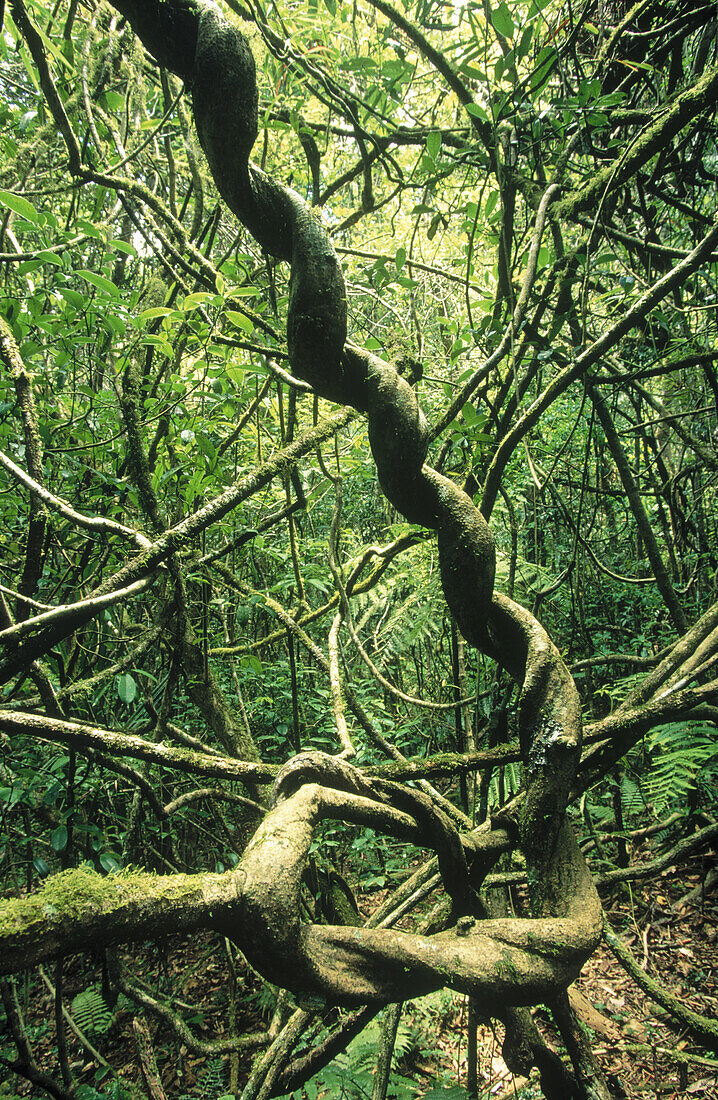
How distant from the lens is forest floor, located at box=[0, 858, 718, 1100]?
1952 mm

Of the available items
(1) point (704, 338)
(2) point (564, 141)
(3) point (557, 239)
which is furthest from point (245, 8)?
(1) point (704, 338)

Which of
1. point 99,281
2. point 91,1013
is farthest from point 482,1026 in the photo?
point 99,281

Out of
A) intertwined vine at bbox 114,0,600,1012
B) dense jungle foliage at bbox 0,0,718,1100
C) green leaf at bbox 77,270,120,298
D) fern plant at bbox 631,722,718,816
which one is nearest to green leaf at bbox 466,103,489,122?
dense jungle foliage at bbox 0,0,718,1100

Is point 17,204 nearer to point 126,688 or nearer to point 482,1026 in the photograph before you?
point 126,688

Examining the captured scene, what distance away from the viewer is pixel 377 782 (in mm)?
1039

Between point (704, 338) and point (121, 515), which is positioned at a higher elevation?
point (704, 338)

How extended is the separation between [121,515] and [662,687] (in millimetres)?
2326

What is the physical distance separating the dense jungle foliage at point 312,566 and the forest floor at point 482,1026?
0.11ft

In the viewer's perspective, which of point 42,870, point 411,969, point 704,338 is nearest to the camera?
point 411,969

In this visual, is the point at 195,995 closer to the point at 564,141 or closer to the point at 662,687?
the point at 662,687

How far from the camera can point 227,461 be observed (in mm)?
2814

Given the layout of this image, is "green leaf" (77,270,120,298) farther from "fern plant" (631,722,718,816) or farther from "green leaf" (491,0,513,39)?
"fern plant" (631,722,718,816)

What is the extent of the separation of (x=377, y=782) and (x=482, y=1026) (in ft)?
7.16

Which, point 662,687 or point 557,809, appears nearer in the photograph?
point 557,809
